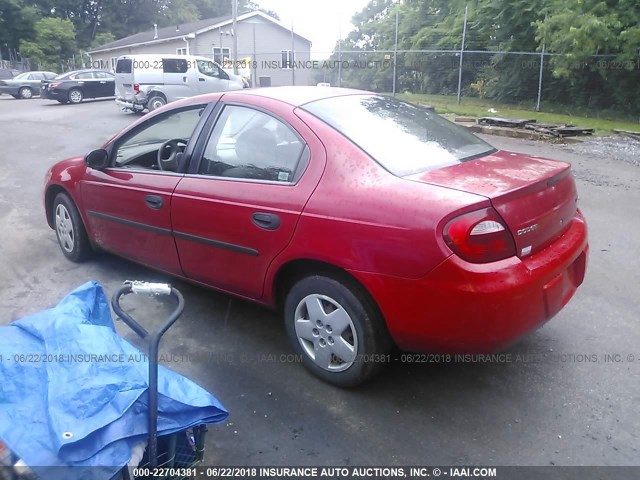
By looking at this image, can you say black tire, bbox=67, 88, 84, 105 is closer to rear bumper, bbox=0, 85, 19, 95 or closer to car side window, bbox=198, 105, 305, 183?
rear bumper, bbox=0, 85, 19, 95

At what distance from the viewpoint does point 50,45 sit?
4503 centimetres

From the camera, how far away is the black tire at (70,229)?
15.8ft

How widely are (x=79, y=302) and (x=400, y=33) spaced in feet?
80.0

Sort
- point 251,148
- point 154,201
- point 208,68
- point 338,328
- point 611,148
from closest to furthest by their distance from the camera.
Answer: point 338,328 → point 251,148 → point 154,201 → point 611,148 → point 208,68

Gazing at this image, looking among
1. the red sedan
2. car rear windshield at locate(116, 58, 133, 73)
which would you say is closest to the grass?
car rear windshield at locate(116, 58, 133, 73)

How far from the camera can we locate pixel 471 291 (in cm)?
255

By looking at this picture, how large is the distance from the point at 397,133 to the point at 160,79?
1707cm

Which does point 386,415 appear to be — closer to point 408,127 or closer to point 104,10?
point 408,127

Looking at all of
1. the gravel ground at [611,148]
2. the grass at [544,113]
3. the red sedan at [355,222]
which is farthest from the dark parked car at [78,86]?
the red sedan at [355,222]

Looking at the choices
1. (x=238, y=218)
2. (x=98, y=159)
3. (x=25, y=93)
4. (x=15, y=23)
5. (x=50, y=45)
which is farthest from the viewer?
(x=15, y=23)

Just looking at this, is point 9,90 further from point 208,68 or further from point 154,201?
point 154,201

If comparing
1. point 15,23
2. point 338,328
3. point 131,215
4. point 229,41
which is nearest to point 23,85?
point 229,41

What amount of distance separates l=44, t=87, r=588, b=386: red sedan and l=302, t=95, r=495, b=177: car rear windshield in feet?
0.05

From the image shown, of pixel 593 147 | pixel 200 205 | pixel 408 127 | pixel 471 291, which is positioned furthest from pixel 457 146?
pixel 593 147
